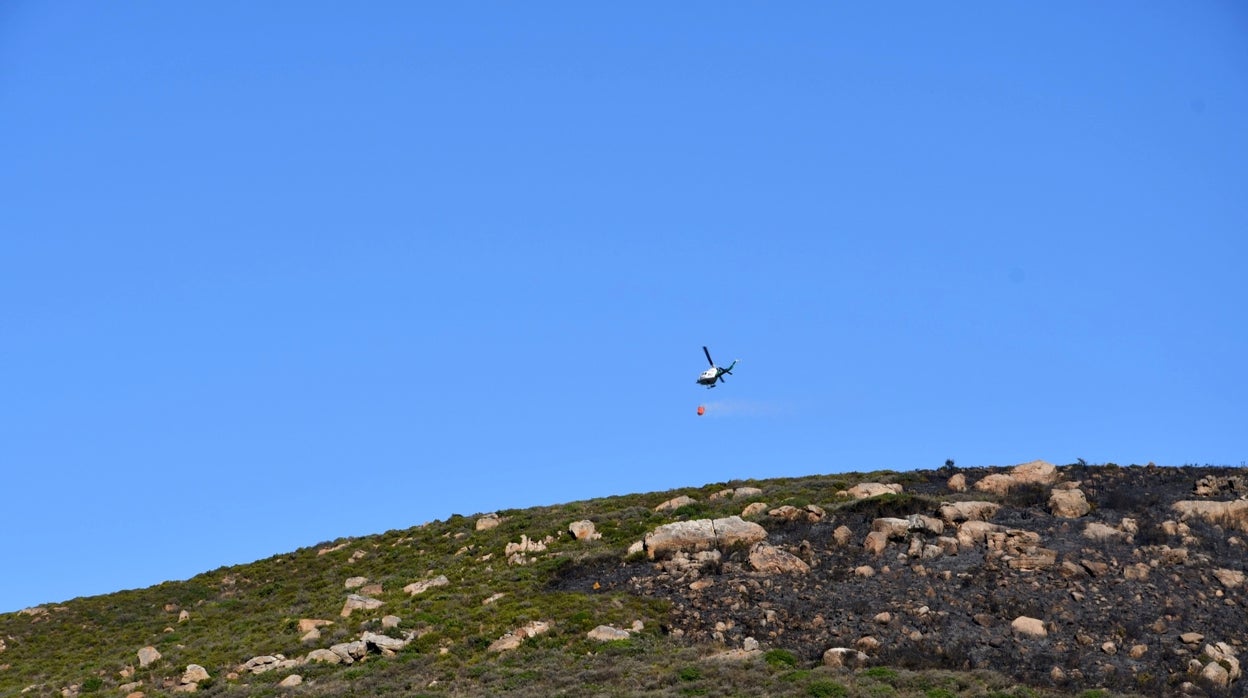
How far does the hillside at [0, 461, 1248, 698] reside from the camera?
43688 millimetres

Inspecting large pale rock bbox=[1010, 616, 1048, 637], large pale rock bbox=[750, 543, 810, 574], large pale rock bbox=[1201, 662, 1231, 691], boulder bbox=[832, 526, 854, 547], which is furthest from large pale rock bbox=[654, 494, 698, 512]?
large pale rock bbox=[1201, 662, 1231, 691]

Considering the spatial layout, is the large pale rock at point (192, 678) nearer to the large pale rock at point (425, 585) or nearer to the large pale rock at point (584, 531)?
the large pale rock at point (425, 585)

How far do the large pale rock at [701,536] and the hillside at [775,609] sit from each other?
0.11m

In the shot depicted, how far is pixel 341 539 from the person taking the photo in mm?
76500

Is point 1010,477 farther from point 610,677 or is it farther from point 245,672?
point 245,672

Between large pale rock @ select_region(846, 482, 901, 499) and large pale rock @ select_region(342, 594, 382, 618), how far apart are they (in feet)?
72.3

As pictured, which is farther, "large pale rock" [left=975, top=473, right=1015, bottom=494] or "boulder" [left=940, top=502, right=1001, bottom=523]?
"large pale rock" [left=975, top=473, right=1015, bottom=494]

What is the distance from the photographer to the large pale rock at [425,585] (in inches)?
2298

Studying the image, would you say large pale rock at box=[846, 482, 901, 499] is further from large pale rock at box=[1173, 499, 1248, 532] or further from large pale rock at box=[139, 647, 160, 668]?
large pale rock at box=[139, 647, 160, 668]

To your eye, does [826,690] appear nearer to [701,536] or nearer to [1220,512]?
[701,536]

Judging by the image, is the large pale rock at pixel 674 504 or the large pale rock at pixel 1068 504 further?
the large pale rock at pixel 674 504

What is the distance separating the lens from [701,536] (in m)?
56.1

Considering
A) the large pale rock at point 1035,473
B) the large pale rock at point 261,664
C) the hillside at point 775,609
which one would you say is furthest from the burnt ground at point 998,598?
the large pale rock at point 261,664

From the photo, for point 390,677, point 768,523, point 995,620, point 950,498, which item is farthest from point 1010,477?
point 390,677
